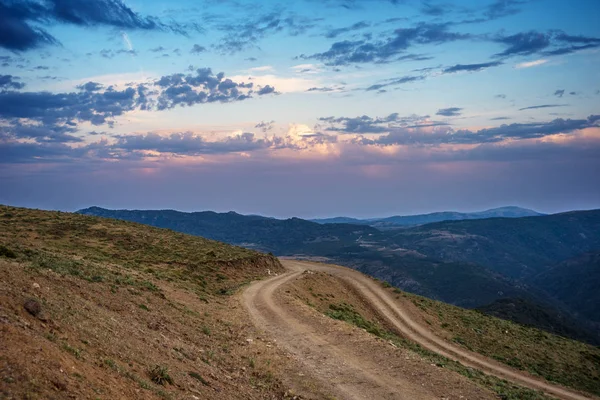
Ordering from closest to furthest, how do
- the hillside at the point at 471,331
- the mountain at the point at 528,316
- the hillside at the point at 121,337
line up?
the hillside at the point at 121,337, the hillside at the point at 471,331, the mountain at the point at 528,316

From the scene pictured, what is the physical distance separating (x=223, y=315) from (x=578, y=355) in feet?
134

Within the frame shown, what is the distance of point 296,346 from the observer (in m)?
24.7

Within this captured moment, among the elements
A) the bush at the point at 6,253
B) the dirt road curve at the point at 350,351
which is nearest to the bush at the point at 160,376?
the dirt road curve at the point at 350,351

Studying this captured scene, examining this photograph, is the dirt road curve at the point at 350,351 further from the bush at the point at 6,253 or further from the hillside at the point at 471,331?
the bush at the point at 6,253

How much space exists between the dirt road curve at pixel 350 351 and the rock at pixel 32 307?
11674 mm

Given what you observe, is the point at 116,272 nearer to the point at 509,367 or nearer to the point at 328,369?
the point at 328,369

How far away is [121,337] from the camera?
17.3 meters

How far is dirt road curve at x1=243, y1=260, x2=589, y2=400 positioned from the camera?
63.0 ft

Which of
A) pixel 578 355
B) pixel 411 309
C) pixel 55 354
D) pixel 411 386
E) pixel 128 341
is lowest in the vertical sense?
pixel 578 355

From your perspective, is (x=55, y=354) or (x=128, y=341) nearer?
(x=55, y=354)

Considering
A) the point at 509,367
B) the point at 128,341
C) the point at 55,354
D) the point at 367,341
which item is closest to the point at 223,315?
the point at 367,341

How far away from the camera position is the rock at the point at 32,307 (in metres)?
14.9

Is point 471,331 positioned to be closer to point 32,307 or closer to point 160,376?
point 160,376

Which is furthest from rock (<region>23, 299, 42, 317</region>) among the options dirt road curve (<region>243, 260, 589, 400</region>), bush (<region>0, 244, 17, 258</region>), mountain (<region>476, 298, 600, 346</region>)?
mountain (<region>476, 298, 600, 346</region>)
